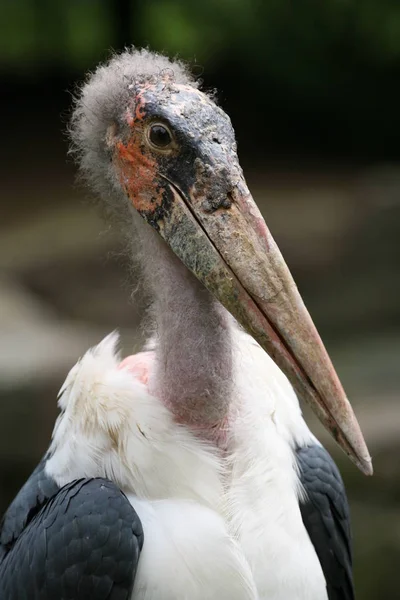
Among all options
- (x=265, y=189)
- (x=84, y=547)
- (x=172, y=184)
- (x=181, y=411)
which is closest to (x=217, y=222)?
(x=172, y=184)

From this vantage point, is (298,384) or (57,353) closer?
(298,384)

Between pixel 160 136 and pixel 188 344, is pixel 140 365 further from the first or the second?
pixel 160 136

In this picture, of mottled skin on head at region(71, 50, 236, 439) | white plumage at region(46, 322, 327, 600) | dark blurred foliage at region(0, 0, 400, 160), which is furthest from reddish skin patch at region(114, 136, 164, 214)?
dark blurred foliage at region(0, 0, 400, 160)

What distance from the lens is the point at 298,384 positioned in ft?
8.54

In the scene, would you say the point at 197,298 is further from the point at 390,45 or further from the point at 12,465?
the point at 390,45

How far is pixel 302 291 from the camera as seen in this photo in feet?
25.4

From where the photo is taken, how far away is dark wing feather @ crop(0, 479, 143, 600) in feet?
8.69

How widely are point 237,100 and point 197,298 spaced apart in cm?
783

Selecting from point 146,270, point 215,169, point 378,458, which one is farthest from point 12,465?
point 215,169

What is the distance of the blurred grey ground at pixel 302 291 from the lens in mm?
5547

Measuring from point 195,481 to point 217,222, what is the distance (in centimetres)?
69

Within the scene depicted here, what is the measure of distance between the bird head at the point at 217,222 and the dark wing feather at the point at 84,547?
566 mm

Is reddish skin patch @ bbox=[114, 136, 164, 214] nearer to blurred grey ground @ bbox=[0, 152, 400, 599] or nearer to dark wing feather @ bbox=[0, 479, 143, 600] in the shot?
dark wing feather @ bbox=[0, 479, 143, 600]

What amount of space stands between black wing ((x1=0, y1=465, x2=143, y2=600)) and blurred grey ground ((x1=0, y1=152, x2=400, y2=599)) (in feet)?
6.85
